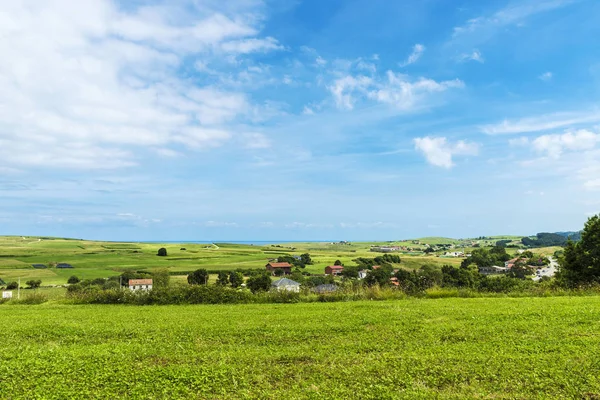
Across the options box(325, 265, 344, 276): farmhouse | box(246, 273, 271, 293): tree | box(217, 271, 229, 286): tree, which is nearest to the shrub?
box(217, 271, 229, 286): tree

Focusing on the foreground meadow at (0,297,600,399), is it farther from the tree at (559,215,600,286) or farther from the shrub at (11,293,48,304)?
the tree at (559,215,600,286)

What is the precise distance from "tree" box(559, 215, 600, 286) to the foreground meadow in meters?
18.4

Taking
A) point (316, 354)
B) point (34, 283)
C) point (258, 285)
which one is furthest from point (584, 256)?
point (34, 283)

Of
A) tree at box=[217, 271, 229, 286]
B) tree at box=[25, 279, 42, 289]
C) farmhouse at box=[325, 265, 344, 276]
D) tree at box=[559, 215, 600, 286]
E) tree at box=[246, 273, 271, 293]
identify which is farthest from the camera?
farmhouse at box=[325, 265, 344, 276]

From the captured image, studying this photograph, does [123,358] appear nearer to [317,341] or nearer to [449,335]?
[317,341]

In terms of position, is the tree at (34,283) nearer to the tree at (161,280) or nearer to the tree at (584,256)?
the tree at (161,280)

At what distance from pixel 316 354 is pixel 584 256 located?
94.2ft

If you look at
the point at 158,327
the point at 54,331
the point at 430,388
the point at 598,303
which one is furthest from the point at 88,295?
the point at 598,303

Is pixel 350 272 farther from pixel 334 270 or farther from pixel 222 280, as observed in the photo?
pixel 222 280

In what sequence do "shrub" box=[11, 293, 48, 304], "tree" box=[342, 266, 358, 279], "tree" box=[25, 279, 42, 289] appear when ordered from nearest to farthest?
"shrub" box=[11, 293, 48, 304]
"tree" box=[25, 279, 42, 289]
"tree" box=[342, 266, 358, 279]

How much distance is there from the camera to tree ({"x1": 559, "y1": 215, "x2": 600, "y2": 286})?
84.3 ft

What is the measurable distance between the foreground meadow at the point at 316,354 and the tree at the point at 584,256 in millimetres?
18372

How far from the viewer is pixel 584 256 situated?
2723 centimetres

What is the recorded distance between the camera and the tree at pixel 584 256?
2570 cm
